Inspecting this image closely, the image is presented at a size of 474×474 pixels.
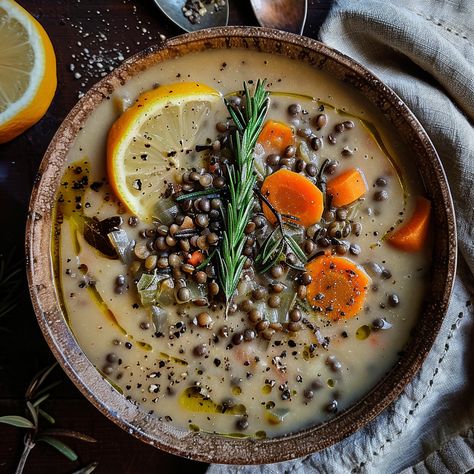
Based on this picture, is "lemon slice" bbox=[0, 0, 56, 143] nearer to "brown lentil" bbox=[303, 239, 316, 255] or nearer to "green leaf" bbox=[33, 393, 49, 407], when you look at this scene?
"green leaf" bbox=[33, 393, 49, 407]

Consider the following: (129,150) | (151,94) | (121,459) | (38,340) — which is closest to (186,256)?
(129,150)

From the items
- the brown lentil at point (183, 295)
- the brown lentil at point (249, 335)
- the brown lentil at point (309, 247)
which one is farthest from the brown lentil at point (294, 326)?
the brown lentil at point (183, 295)

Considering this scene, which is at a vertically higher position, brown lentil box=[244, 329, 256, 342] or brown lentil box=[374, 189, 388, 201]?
brown lentil box=[374, 189, 388, 201]

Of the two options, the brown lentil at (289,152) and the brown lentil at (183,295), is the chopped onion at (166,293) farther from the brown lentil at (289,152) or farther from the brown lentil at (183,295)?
the brown lentil at (289,152)

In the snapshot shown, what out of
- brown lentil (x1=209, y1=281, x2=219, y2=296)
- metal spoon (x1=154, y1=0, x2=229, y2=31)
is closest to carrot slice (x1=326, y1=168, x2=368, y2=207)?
brown lentil (x1=209, y1=281, x2=219, y2=296)

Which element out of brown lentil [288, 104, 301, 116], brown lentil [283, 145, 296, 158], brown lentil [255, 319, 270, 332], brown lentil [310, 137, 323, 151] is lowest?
brown lentil [255, 319, 270, 332]

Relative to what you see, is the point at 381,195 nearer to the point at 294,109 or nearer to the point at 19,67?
the point at 294,109

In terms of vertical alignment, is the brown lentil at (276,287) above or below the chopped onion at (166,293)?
above

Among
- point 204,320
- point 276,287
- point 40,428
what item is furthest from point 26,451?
point 276,287
